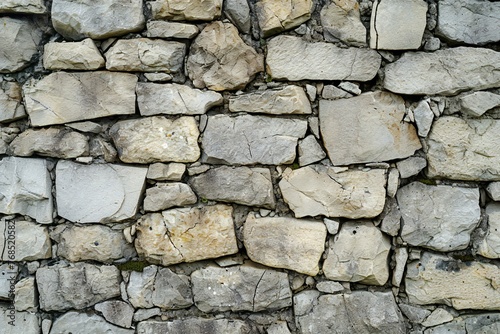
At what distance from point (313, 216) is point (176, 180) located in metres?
0.77

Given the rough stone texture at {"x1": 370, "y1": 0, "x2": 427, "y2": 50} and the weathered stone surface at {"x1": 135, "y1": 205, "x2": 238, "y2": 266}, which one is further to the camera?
the weathered stone surface at {"x1": 135, "y1": 205, "x2": 238, "y2": 266}

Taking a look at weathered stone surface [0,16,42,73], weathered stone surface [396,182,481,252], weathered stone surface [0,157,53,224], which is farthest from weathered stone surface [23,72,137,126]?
weathered stone surface [396,182,481,252]

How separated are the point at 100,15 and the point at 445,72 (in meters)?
1.85

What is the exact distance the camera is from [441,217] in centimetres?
247

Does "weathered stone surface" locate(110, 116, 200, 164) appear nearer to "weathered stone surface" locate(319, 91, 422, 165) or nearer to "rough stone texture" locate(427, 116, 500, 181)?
"weathered stone surface" locate(319, 91, 422, 165)

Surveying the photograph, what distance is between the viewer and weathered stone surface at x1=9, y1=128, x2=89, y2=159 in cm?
250

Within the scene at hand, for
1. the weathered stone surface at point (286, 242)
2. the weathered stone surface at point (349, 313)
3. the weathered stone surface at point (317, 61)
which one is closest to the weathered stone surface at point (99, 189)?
the weathered stone surface at point (286, 242)

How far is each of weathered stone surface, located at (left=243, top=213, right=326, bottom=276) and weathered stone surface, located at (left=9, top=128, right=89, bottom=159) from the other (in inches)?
39.6

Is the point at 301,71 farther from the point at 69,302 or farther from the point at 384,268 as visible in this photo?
the point at 69,302

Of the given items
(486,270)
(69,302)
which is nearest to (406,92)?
(486,270)

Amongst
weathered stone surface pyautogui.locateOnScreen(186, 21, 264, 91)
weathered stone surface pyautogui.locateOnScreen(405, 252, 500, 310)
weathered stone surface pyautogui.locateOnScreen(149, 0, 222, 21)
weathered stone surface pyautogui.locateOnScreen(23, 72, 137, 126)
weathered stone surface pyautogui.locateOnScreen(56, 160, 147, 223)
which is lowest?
weathered stone surface pyautogui.locateOnScreen(405, 252, 500, 310)

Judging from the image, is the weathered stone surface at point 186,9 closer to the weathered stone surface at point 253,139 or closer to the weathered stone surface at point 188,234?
the weathered stone surface at point 253,139

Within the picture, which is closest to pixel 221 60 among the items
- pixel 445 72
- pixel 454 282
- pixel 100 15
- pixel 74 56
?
pixel 100 15

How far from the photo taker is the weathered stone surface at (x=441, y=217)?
247 centimetres
